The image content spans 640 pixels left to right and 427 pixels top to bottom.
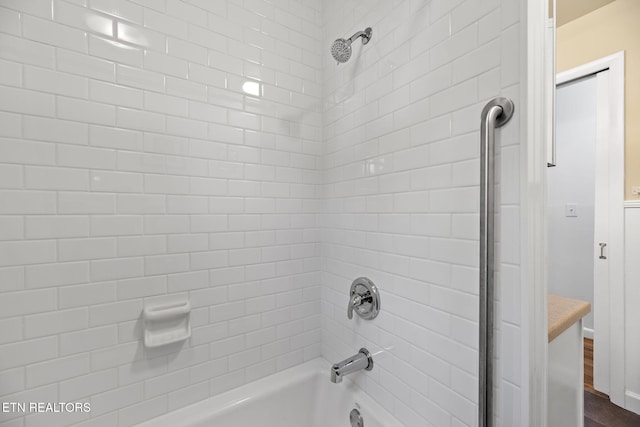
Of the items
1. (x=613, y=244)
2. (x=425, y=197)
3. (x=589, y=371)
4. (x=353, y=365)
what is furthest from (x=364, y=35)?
(x=589, y=371)

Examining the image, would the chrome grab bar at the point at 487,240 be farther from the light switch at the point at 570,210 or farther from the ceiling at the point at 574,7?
the light switch at the point at 570,210

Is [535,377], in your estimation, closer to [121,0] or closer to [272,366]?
[272,366]

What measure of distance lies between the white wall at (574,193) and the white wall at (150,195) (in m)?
2.42

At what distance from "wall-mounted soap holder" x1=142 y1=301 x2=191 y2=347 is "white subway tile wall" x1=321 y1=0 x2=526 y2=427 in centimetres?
69

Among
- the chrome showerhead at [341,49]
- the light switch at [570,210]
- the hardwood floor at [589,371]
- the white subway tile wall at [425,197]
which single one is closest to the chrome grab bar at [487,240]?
the white subway tile wall at [425,197]

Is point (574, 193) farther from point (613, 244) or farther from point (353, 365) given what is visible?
point (353, 365)

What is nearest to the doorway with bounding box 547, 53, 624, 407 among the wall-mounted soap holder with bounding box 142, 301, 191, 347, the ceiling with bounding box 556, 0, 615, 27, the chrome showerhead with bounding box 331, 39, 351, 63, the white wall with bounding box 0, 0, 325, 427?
the ceiling with bounding box 556, 0, 615, 27

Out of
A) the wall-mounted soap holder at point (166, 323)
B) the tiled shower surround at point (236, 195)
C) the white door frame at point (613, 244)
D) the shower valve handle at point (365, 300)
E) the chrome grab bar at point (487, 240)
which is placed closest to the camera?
the chrome grab bar at point (487, 240)

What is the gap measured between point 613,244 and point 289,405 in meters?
2.36

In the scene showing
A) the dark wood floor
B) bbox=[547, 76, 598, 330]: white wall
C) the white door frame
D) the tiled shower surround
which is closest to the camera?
the tiled shower surround

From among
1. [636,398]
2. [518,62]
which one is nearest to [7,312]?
[518,62]

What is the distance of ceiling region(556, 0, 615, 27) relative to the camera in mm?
1975

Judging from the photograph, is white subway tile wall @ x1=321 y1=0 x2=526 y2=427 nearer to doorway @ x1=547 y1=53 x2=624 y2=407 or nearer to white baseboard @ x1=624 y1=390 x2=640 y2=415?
doorway @ x1=547 y1=53 x2=624 y2=407

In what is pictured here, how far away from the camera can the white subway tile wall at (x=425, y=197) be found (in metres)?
0.73
